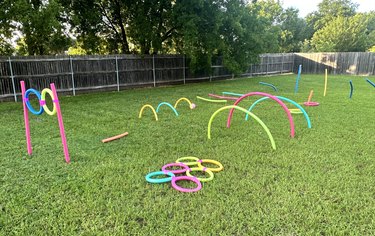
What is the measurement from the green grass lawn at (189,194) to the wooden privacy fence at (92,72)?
4386 millimetres

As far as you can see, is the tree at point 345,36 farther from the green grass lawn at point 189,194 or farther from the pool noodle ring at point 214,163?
the pool noodle ring at point 214,163

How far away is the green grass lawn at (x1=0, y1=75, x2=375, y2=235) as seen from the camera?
7.61 feet

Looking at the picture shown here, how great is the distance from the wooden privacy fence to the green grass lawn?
4386mm

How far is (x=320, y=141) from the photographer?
15.0ft

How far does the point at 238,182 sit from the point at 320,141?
234 centimetres

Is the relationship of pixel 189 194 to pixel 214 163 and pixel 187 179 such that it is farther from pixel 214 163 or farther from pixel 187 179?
pixel 214 163

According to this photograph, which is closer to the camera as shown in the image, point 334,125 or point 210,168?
point 210,168

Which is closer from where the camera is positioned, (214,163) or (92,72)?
(214,163)

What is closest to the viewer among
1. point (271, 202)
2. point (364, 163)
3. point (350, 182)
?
point (271, 202)

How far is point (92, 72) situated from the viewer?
36.0 feet

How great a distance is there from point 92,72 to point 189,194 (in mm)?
9545

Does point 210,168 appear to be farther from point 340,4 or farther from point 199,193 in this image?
point 340,4

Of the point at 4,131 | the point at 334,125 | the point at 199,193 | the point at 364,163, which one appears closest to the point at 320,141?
the point at 364,163

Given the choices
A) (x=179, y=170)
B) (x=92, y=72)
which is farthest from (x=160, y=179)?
(x=92, y=72)
